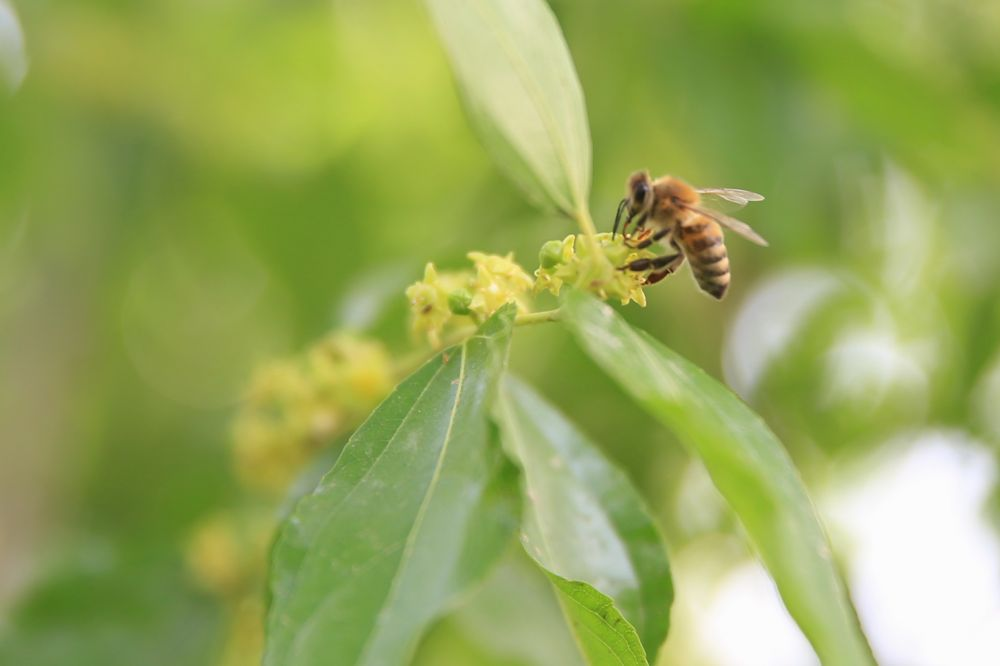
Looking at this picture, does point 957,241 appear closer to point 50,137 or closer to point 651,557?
point 651,557

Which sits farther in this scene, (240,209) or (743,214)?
(240,209)

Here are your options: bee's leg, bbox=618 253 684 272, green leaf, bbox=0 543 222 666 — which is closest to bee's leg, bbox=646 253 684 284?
bee's leg, bbox=618 253 684 272

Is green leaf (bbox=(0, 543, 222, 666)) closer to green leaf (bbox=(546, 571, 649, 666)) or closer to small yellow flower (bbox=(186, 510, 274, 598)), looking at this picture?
small yellow flower (bbox=(186, 510, 274, 598))

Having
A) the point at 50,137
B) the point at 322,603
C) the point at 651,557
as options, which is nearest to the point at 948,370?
the point at 651,557

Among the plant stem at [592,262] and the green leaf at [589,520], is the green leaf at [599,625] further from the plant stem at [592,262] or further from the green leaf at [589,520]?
the plant stem at [592,262]

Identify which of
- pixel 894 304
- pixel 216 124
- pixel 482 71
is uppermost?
pixel 216 124
